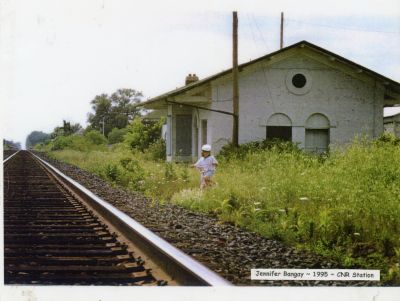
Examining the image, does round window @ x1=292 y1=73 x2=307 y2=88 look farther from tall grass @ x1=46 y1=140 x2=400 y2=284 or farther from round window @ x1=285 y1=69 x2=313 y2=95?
tall grass @ x1=46 y1=140 x2=400 y2=284

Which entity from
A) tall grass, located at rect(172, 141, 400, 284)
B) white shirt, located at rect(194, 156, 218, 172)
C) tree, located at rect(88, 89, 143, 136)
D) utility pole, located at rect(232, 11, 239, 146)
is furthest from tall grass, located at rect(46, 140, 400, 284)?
tree, located at rect(88, 89, 143, 136)

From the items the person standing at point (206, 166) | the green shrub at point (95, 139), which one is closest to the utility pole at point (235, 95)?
the person standing at point (206, 166)

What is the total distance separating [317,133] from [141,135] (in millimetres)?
8902

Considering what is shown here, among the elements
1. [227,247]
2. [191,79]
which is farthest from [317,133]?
[227,247]

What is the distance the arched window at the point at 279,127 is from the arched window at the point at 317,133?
2.12 feet

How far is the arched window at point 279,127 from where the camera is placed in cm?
1702

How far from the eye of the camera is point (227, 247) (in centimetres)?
541

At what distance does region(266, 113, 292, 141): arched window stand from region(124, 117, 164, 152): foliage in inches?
282

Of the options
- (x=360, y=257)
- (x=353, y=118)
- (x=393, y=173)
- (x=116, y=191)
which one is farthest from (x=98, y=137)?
(x=360, y=257)

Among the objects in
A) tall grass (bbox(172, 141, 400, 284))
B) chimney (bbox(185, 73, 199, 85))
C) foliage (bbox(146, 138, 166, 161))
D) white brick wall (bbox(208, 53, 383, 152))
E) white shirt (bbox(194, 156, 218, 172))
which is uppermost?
chimney (bbox(185, 73, 199, 85))

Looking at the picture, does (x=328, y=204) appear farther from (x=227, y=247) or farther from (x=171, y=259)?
(x=171, y=259)

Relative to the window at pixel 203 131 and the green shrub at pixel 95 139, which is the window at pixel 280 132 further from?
the green shrub at pixel 95 139

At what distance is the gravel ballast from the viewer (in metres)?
4.51
